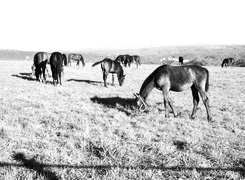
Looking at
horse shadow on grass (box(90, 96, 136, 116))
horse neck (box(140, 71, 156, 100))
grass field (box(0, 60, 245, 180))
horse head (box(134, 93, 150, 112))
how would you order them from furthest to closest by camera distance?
horse shadow on grass (box(90, 96, 136, 116)) < horse neck (box(140, 71, 156, 100)) < horse head (box(134, 93, 150, 112)) < grass field (box(0, 60, 245, 180))

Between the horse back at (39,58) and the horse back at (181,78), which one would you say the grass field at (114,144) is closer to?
the horse back at (181,78)

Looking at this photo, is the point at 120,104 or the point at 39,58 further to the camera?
the point at 39,58

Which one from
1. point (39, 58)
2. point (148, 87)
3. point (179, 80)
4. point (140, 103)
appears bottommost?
point (140, 103)

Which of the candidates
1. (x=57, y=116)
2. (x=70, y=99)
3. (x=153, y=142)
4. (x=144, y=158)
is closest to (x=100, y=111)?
(x=57, y=116)

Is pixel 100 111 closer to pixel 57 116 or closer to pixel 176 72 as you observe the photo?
pixel 57 116

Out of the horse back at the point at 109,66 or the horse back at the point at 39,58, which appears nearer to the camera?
the horse back at the point at 109,66

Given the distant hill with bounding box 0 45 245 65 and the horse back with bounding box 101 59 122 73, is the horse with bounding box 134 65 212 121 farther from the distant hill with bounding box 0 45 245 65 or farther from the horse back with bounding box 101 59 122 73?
the distant hill with bounding box 0 45 245 65

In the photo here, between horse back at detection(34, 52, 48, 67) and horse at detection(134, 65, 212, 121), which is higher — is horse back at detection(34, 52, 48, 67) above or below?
above

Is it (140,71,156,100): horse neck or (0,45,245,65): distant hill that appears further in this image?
(0,45,245,65): distant hill

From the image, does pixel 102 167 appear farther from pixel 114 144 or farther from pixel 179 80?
pixel 179 80

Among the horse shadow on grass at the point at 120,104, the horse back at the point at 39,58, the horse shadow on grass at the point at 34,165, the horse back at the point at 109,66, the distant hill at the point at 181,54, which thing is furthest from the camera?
the distant hill at the point at 181,54

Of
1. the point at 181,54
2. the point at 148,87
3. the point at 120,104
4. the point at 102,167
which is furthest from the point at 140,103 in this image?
the point at 181,54

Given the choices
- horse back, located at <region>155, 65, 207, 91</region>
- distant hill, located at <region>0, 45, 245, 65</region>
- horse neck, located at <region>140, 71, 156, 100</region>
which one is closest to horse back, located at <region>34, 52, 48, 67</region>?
horse neck, located at <region>140, 71, 156, 100</region>

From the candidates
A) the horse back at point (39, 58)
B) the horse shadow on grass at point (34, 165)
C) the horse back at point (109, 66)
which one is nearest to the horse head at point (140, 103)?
the horse shadow on grass at point (34, 165)
